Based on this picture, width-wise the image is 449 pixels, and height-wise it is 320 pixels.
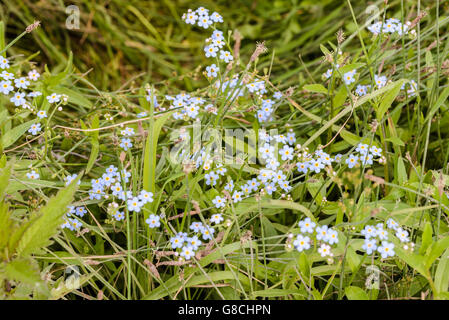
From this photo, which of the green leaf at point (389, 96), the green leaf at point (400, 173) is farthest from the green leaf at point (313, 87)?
the green leaf at point (400, 173)

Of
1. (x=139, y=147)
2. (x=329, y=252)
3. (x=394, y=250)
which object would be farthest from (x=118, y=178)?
(x=394, y=250)

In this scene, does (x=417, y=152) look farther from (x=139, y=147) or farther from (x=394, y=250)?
(x=139, y=147)

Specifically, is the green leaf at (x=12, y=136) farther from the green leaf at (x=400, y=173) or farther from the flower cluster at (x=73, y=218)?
the green leaf at (x=400, y=173)

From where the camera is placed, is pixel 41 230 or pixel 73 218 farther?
pixel 73 218

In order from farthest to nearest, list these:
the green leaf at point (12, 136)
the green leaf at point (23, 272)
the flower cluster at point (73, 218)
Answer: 1. the green leaf at point (12, 136)
2. the flower cluster at point (73, 218)
3. the green leaf at point (23, 272)

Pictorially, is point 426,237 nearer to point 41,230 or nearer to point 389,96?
point 389,96

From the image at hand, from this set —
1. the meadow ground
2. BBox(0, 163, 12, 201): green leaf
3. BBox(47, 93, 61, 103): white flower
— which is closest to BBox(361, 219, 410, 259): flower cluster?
the meadow ground

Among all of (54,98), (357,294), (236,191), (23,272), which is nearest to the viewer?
(23,272)

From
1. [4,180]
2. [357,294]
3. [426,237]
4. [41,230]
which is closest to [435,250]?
[426,237]
